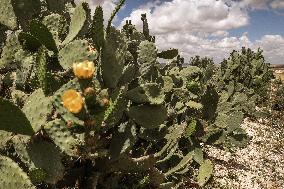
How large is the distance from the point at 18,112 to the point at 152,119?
51.2 inches

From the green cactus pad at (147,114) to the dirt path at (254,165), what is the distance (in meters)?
4.05

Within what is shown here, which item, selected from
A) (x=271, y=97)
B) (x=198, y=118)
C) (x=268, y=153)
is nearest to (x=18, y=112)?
(x=198, y=118)

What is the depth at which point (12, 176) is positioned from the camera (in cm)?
197

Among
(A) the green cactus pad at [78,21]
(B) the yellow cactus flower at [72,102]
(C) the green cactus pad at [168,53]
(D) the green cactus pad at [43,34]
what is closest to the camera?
(B) the yellow cactus flower at [72,102]

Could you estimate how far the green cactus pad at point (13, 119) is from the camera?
178cm

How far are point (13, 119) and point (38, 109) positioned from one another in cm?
29

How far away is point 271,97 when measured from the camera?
58.3ft

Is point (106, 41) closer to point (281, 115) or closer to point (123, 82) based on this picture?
point (123, 82)

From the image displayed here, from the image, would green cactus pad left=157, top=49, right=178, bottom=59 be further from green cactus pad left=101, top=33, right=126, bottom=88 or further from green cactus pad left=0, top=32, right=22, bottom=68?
green cactus pad left=0, top=32, right=22, bottom=68

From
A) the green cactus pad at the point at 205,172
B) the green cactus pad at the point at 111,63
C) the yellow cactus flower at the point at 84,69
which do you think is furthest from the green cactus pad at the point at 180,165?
the yellow cactus flower at the point at 84,69

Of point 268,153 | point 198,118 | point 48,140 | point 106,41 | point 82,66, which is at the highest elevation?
point 106,41

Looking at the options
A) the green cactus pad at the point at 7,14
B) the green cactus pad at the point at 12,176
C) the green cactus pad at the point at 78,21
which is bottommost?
the green cactus pad at the point at 12,176

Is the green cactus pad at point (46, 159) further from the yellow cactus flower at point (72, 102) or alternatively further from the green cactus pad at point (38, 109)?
the yellow cactus flower at point (72, 102)

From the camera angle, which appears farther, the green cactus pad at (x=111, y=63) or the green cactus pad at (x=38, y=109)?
the green cactus pad at (x=111, y=63)
